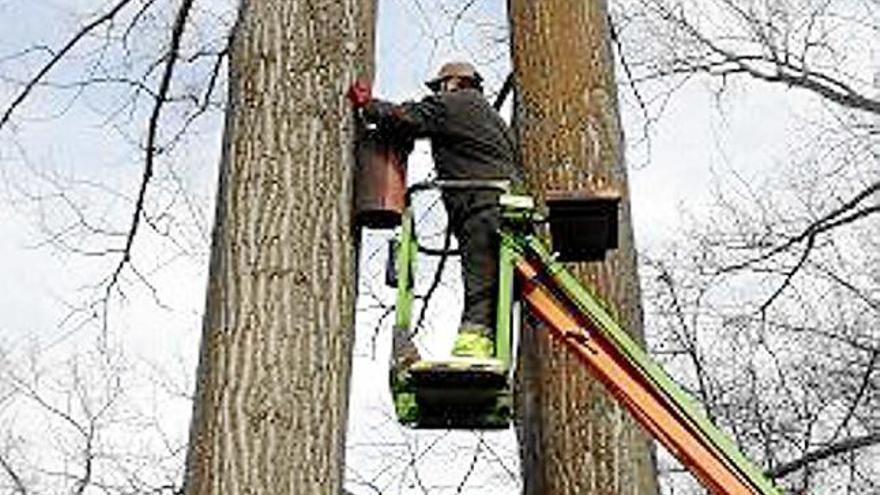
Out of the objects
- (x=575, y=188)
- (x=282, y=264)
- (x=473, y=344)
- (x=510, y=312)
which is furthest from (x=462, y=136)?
(x=575, y=188)

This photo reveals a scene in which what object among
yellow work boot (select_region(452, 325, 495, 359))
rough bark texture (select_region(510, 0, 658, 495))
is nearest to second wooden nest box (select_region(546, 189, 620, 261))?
yellow work boot (select_region(452, 325, 495, 359))

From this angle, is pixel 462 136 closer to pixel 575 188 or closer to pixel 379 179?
pixel 379 179

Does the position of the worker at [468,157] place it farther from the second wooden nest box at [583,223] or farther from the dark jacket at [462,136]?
the second wooden nest box at [583,223]

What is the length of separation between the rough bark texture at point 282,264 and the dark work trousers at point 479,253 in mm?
437

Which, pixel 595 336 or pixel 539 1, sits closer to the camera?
pixel 595 336

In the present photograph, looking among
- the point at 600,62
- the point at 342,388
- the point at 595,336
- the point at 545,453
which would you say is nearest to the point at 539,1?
the point at 600,62

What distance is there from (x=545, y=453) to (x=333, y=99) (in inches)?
95.7

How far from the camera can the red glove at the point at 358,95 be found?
4.65 m

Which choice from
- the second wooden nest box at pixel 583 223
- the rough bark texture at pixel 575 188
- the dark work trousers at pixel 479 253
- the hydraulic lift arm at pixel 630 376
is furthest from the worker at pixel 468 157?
the rough bark texture at pixel 575 188

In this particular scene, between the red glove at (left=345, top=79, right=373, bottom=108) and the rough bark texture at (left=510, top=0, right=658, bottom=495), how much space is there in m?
1.93

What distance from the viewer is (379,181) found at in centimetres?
459

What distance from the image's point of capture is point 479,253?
15.5 ft

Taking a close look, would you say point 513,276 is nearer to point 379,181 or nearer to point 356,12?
point 379,181

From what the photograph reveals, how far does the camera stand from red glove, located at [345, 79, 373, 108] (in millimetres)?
4648
